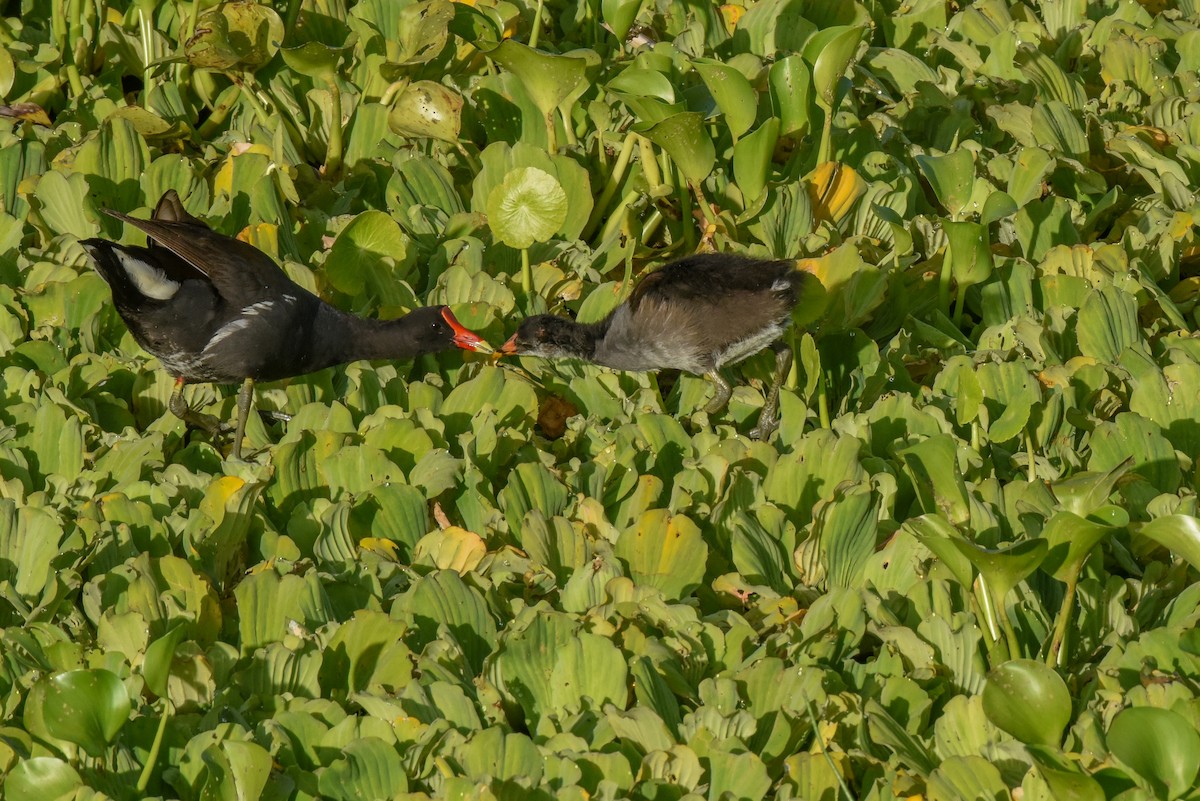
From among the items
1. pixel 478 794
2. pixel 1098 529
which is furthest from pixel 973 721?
pixel 478 794

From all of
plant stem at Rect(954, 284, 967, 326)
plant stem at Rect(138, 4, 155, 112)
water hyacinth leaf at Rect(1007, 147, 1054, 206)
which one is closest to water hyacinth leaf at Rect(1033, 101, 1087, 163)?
water hyacinth leaf at Rect(1007, 147, 1054, 206)

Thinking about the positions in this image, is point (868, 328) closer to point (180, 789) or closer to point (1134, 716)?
point (1134, 716)

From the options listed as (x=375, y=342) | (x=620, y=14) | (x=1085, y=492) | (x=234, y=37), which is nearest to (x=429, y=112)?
(x=234, y=37)

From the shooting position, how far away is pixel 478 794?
119 inches

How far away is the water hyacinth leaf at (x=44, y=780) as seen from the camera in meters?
3.08

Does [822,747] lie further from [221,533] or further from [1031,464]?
A: [221,533]

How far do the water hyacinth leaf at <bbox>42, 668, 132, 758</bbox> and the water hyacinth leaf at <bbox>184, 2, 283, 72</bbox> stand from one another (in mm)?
2958

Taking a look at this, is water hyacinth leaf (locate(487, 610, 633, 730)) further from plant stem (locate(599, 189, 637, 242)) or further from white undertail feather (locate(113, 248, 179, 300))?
plant stem (locate(599, 189, 637, 242))

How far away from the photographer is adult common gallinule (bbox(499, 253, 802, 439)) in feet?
14.8

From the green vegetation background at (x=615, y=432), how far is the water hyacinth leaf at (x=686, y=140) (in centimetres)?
2

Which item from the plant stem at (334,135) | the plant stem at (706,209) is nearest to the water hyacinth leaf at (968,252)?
the plant stem at (706,209)

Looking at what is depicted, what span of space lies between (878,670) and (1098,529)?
1.99 feet

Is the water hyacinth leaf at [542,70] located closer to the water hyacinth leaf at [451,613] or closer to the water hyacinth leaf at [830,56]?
the water hyacinth leaf at [830,56]

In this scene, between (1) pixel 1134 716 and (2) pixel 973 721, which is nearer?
(1) pixel 1134 716
